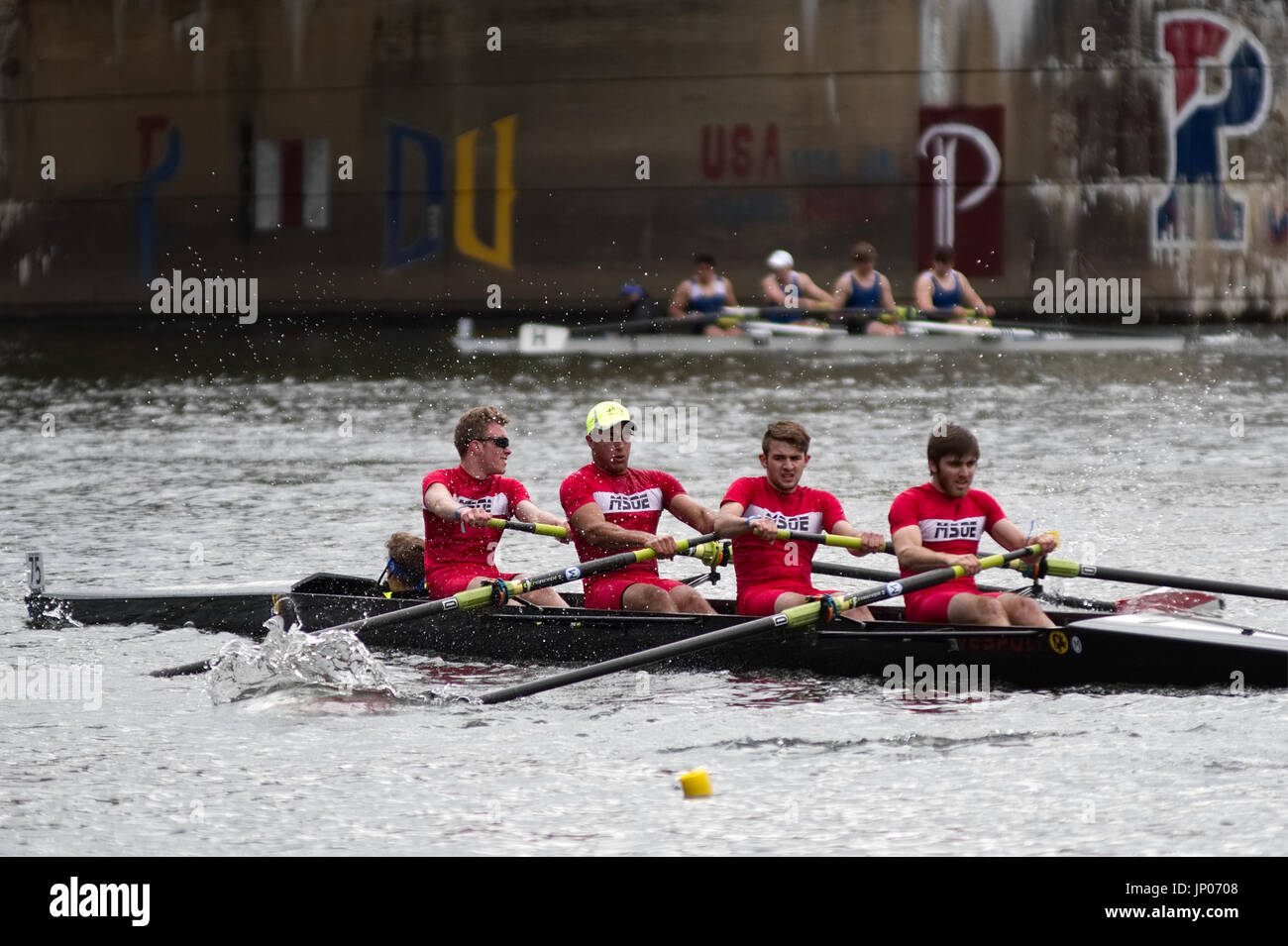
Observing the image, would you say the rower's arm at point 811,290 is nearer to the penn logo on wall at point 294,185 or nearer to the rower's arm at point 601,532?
the penn logo on wall at point 294,185

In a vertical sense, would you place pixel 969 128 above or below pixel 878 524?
above

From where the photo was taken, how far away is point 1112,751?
7773 millimetres

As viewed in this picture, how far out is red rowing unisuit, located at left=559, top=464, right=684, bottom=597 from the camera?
978 cm

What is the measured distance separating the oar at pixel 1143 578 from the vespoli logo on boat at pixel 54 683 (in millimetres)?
4767

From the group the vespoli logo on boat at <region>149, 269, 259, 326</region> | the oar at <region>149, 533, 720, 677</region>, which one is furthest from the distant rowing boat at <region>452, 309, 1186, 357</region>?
the oar at <region>149, 533, 720, 677</region>

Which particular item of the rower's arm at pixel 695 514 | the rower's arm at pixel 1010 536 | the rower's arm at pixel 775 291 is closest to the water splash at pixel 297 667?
the rower's arm at pixel 695 514

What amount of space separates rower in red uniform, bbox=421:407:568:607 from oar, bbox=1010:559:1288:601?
260 cm

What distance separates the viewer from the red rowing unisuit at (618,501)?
9.78 metres

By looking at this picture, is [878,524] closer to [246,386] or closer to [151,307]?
[246,386]

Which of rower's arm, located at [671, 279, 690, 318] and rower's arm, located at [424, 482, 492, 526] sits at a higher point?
rower's arm, located at [671, 279, 690, 318]

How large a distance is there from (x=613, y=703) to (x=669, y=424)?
11.1 meters

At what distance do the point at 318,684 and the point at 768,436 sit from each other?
103 inches
